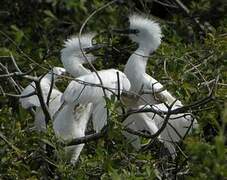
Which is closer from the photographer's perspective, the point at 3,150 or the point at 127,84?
the point at 3,150

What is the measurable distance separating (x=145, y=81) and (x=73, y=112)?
0.49 m

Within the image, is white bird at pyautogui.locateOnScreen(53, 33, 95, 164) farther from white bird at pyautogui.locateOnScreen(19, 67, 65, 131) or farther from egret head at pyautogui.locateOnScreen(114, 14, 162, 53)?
egret head at pyautogui.locateOnScreen(114, 14, 162, 53)

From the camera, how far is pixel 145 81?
4.86 meters

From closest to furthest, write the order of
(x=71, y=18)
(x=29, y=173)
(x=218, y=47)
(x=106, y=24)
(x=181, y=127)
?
(x=29, y=173) → (x=218, y=47) → (x=181, y=127) → (x=106, y=24) → (x=71, y=18)

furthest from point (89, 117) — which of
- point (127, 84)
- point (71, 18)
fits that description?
point (71, 18)

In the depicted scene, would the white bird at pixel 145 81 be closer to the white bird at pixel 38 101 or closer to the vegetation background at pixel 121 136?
the vegetation background at pixel 121 136

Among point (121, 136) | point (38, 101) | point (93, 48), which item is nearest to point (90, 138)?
point (121, 136)

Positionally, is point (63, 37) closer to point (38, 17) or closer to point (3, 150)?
point (38, 17)

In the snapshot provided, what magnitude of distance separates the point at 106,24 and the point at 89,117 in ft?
4.43

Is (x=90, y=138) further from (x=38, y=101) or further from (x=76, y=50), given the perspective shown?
(x=76, y=50)

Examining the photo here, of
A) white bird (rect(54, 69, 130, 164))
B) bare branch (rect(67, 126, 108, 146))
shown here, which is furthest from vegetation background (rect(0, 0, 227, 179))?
white bird (rect(54, 69, 130, 164))

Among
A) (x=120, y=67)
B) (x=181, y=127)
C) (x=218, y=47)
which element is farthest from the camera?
(x=120, y=67)

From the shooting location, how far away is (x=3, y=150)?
3740mm

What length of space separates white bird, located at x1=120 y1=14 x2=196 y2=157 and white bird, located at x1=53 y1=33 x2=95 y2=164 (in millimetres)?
250
